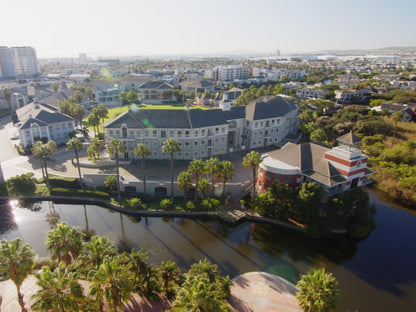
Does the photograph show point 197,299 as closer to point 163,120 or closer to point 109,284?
point 109,284

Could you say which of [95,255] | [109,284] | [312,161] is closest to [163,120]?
[312,161]

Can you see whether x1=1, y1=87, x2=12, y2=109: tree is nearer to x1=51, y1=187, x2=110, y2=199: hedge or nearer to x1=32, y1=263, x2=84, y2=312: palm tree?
x1=51, y1=187, x2=110, y2=199: hedge

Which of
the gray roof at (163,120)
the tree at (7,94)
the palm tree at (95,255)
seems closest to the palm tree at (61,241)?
the palm tree at (95,255)

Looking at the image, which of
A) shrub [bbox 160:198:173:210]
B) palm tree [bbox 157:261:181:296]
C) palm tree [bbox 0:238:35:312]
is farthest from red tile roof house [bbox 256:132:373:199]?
palm tree [bbox 0:238:35:312]

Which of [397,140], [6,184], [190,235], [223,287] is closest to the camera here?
[223,287]

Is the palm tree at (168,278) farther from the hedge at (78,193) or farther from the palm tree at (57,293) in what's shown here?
the hedge at (78,193)

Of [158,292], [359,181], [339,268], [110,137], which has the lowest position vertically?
[339,268]

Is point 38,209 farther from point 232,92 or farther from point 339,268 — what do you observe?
point 232,92

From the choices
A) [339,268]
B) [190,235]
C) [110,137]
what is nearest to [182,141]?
[110,137]
